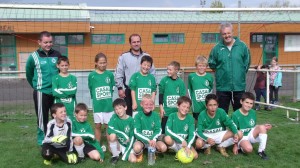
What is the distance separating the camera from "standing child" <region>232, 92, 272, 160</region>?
5.20 meters

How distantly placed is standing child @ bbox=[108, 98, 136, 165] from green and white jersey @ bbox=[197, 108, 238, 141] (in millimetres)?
1144

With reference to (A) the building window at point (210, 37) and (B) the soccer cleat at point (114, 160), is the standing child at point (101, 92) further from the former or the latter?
(A) the building window at point (210, 37)

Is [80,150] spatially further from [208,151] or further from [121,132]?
[208,151]

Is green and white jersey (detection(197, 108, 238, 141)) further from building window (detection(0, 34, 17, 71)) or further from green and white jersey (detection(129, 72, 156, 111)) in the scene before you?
building window (detection(0, 34, 17, 71))

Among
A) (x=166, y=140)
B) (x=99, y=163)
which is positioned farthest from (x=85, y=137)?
(x=166, y=140)

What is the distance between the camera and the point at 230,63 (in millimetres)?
5340

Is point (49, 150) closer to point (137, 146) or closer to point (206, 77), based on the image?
point (137, 146)

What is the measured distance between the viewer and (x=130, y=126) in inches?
202

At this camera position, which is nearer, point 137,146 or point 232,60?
point 137,146

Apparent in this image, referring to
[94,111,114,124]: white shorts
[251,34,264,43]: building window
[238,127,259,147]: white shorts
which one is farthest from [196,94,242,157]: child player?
[251,34,264,43]: building window

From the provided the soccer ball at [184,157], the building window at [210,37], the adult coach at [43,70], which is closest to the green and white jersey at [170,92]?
the soccer ball at [184,157]

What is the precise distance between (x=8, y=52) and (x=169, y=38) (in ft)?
36.5

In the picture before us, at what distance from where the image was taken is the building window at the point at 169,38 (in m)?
22.4

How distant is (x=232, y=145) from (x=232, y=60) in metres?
1.52
